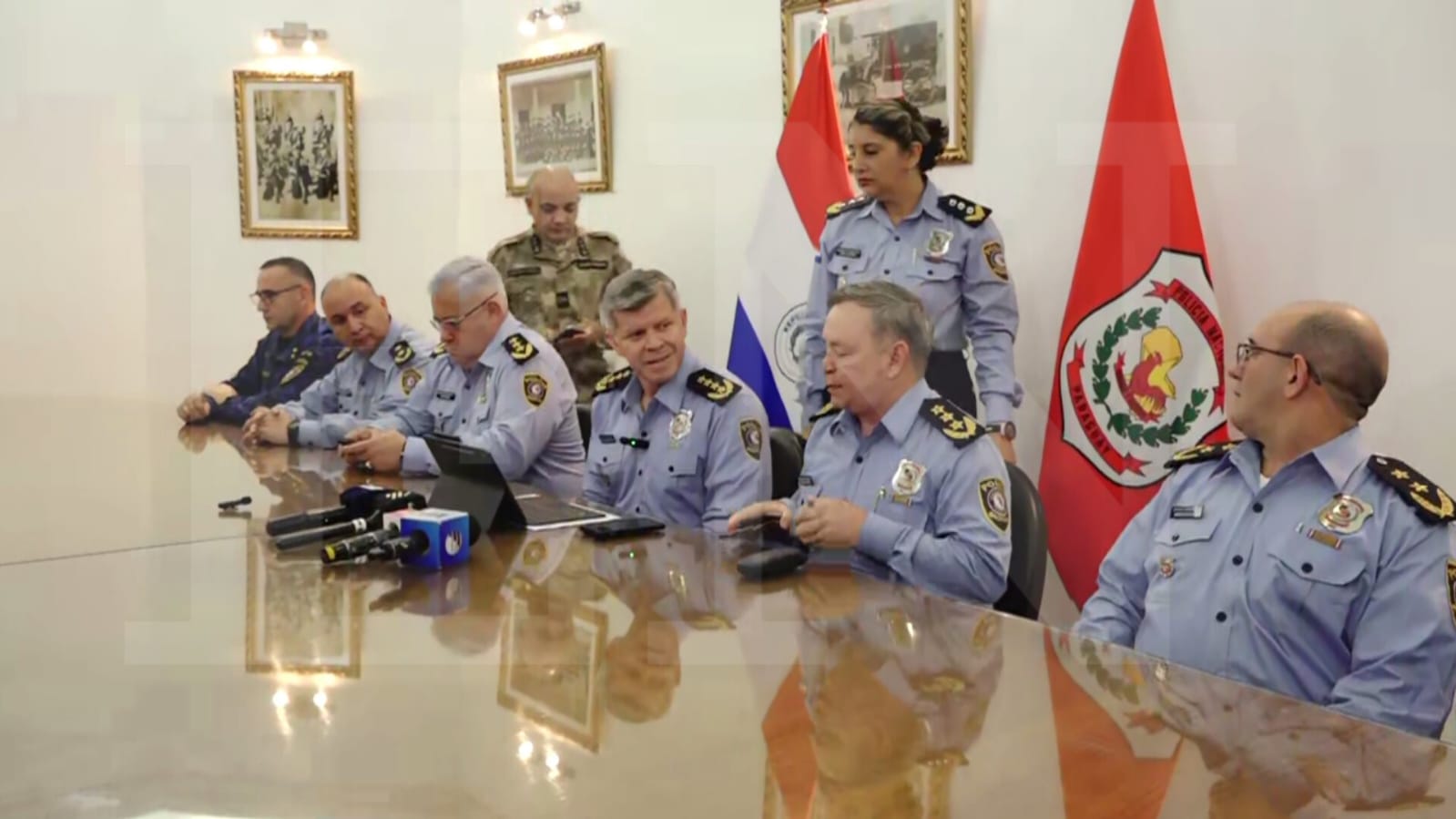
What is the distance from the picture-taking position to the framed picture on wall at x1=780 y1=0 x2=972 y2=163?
3928 mm

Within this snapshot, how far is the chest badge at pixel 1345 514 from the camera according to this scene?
1.73 m

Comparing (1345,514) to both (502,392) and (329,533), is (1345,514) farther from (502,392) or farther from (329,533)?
(502,392)

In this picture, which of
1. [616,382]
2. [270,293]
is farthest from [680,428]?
[270,293]

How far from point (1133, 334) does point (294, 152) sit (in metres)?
4.61

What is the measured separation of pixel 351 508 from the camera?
228cm

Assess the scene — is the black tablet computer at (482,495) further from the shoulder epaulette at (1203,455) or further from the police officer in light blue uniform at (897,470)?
the shoulder epaulette at (1203,455)

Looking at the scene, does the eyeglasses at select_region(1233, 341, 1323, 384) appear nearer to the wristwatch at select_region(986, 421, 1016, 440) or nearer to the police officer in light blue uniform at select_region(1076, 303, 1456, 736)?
the police officer in light blue uniform at select_region(1076, 303, 1456, 736)

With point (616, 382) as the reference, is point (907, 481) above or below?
below

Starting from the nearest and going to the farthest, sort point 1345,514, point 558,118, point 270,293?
point 1345,514, point 270,293, point 558,118

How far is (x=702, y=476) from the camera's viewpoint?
2.74 meters

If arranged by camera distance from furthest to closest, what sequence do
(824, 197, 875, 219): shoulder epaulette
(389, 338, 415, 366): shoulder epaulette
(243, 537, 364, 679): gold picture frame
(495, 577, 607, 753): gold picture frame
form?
(389, 338, 415, 366): shoulder epaulette, (824, 197, 875, 219): shoulder epaulette, (243, 537, 364, 679): gold picture frame, (495, 577, 607, 753): gold picture frame

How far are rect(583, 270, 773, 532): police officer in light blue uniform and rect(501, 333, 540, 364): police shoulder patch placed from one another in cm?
43

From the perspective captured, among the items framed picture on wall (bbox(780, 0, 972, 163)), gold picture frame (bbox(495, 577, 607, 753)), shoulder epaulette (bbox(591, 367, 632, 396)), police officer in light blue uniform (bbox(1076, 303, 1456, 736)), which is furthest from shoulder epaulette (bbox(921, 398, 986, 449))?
framed picture on wall (bbox(780, 0, 972, 163))

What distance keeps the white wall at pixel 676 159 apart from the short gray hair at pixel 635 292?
59.8 inches
